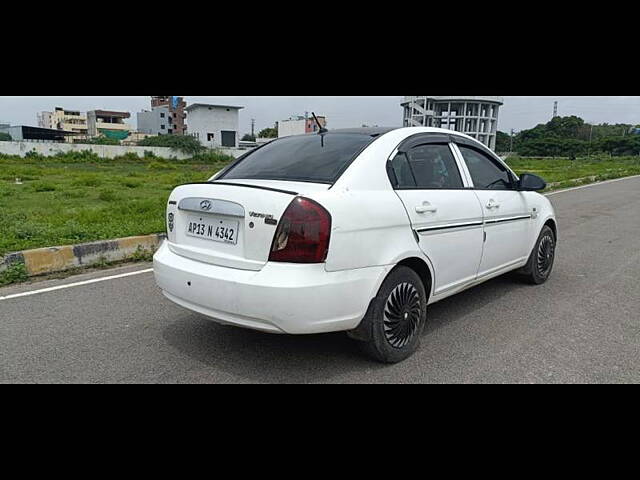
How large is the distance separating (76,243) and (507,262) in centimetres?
469

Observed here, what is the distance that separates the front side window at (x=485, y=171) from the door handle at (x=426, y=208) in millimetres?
820

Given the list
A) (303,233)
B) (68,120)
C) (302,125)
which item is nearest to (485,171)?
(303,233)

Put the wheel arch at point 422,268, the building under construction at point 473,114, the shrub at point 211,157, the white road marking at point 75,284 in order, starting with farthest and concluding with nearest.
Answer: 1. the building under construction at point 473,114
2. the shrub at point 211,157
3. the white road marking at point 75,284
4. the wheel arch at point 422,268

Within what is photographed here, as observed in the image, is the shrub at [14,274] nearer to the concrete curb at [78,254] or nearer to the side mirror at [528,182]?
the concrete curb at [78,254]

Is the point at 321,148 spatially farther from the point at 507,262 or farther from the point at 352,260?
the point at 507,262

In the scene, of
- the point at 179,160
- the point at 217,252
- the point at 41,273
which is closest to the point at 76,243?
the point at 41,273

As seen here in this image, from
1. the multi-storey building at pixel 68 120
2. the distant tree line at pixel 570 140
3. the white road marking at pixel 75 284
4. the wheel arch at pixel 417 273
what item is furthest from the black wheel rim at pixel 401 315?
the multi-storey building at pixel 68 120

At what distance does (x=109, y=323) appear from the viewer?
388 cm

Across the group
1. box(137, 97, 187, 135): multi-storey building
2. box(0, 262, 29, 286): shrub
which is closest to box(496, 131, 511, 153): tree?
box(137, 97, 187, 135): multi-storey building

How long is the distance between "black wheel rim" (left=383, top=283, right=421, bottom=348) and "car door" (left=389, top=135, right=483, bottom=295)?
31 centimetres

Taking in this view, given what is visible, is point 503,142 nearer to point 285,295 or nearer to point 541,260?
point 541,260

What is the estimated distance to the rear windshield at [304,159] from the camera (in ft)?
10.5

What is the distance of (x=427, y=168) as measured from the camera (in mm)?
3650

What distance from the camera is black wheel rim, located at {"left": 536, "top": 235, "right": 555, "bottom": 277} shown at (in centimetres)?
512
